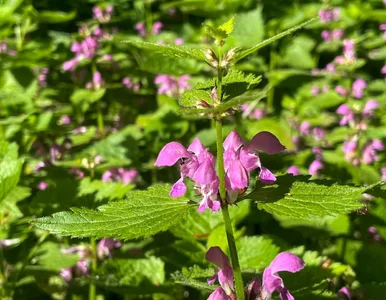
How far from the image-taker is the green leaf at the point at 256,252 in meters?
1.56

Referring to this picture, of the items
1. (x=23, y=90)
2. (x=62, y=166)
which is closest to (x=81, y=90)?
(x=23, y=90)

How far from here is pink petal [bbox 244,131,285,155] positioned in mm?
1156

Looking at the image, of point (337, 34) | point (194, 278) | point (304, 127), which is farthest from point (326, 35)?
point (194, 278)

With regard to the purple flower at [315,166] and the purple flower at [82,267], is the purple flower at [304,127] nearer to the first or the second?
the purple flower at [315,166]

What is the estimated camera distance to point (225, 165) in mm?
1126

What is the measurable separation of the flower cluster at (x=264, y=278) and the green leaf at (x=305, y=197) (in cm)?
11

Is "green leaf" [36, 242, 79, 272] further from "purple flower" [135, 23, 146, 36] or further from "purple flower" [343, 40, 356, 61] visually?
"purple flower" [135, 23, 146, 36]

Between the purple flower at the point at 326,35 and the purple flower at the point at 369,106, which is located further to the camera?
the purple flower at the point at 326,35

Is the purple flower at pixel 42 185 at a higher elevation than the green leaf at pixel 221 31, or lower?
lower

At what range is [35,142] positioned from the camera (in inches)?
117

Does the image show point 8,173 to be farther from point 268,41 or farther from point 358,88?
point 358,88

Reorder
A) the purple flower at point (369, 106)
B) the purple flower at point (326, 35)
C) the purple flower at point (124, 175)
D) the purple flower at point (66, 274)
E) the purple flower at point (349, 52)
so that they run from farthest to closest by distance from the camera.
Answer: the purple flower at point (326, 35) → the purple flower at point (349, 52) → the purple flower at point (369, 106) → the purple flower at point (124, 175) → the purple flower at point (66, 274)

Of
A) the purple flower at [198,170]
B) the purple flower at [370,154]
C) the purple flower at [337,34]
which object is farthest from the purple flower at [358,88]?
the purple flower at [198,170]

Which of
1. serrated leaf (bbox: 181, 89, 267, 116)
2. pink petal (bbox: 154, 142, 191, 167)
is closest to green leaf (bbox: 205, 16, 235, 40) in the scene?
serrated leaf (bbox: 181, 89, 267, 116)
